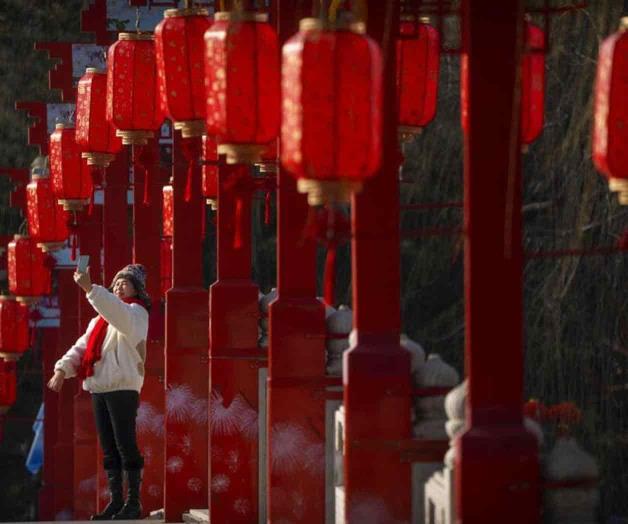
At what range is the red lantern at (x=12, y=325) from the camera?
1094 inches

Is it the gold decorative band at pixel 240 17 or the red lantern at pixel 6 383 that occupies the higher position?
the gold decorative band at pixel 240 17

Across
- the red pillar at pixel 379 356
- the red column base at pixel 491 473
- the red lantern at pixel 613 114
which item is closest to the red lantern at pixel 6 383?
the red pillar at pixel 379 356

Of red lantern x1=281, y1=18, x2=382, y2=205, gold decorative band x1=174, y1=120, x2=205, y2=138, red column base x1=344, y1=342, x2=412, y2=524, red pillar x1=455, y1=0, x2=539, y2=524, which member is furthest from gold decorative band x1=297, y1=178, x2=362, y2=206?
gold decorative band x1=174, y1=120, x2=205, y2=138

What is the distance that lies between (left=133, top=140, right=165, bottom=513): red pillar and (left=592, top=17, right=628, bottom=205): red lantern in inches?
330

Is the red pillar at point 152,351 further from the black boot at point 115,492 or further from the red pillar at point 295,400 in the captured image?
the red pillar at point 295,400

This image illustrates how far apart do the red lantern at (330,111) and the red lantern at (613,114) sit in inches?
34.2

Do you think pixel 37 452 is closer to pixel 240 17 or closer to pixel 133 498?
pixel 133 498

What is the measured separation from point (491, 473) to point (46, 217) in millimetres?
14709

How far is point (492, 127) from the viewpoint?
898 centimetres

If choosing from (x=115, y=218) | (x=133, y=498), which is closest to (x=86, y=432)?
(x=115, y=218)

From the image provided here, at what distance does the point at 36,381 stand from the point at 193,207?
1950 cm

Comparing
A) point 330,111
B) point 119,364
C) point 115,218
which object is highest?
point 330,111

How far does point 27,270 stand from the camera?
87.5 feet

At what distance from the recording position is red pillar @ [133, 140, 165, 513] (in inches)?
725
